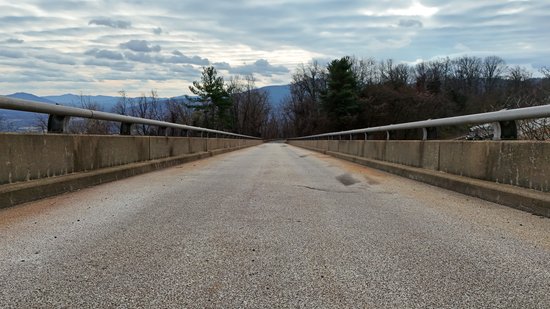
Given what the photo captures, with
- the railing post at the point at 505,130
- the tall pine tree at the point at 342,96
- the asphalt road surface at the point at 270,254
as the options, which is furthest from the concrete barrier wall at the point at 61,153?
the tall pine tree at the point at 342,96

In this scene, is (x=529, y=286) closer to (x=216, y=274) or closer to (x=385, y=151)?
(x=216, y=274)

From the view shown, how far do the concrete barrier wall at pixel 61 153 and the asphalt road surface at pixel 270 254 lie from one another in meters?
0.59

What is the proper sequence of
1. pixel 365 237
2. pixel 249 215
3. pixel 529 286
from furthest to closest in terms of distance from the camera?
pixel 249 215, pixel 365 237, pixel 529 286

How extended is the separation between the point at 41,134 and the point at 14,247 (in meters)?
2.86

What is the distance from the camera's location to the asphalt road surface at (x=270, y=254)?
260 cm

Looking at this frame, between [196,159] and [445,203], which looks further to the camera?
[196,159]

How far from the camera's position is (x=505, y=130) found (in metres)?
6.17

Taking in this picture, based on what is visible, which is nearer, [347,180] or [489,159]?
[489,159]

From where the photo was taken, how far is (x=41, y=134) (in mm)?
5926

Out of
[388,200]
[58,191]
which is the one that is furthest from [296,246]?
[58,191]

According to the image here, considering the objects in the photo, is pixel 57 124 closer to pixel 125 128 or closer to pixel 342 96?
pixel 125 128

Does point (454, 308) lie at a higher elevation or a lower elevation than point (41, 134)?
lower

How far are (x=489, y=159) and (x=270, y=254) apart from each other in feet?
14.4

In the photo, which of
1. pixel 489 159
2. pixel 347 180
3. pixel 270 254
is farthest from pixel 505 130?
pixel 270 254
